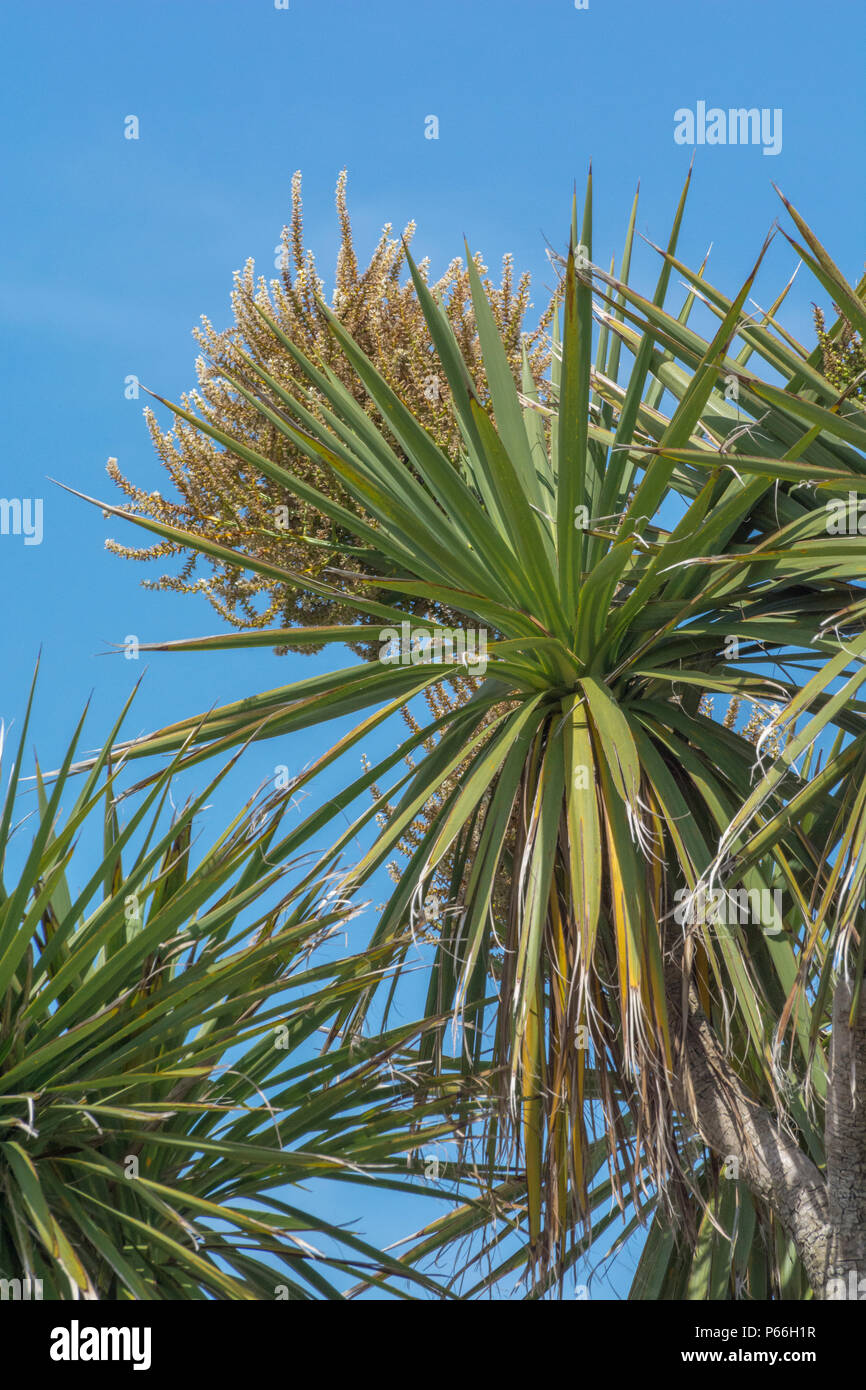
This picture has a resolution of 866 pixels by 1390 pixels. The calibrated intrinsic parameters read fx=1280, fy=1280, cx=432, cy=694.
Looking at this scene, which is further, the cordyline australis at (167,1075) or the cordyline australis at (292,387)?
the cordyline australis at (292,387)

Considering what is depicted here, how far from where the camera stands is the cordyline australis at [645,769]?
2.87m

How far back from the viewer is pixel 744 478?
11.0 feet

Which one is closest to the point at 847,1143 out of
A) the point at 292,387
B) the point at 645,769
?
the point at 645,769

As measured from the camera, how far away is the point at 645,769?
126 inches

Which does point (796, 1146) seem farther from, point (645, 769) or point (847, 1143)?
point (645, 769)

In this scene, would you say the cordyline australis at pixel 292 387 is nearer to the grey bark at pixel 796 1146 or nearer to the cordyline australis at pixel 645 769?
the cordyline australis at pixel 645 769

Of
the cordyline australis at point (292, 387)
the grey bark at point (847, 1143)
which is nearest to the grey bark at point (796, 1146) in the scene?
the grey bark at point (847, 1143)

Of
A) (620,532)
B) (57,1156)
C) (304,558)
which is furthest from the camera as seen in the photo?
(304,558)

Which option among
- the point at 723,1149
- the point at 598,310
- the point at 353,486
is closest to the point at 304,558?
the point at 353,486

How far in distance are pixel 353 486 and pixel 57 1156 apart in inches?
69.1

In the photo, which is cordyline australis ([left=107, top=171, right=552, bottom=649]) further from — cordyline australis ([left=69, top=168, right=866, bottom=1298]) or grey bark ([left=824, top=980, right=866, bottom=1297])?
grey bark ([left=824, top=980, right=866, bottom=1297])

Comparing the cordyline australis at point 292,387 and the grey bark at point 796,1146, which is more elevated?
the cordyline australis at point 292,387
